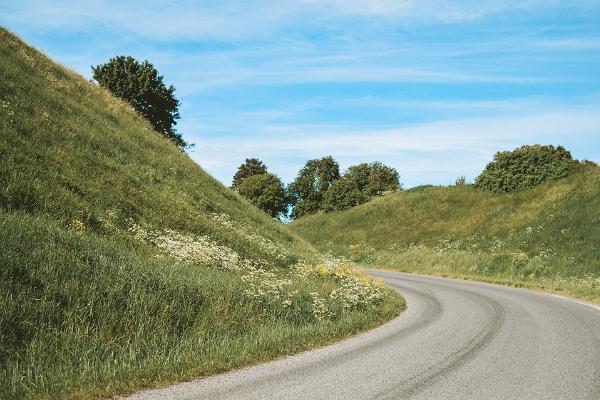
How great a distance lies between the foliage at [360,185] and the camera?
87.9 m

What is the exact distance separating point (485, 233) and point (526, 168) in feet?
35.4

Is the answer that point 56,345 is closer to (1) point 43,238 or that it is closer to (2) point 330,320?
(1) point 43,238

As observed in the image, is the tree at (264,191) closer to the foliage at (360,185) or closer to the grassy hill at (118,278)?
the foliage at (360,185)

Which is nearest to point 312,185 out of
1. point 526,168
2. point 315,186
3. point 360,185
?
point 315,186

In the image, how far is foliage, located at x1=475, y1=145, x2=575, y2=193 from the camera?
43037mm

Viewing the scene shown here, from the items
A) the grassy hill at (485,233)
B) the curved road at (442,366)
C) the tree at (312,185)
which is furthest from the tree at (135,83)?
the curved road at (442,366)

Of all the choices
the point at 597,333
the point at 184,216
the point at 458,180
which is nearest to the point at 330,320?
the point at 597,333

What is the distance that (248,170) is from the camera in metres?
103

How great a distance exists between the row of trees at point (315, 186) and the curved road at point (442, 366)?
74064 millimetres

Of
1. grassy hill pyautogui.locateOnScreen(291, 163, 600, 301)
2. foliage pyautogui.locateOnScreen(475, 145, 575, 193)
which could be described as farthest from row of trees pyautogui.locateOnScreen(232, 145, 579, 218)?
foliage pyautogui.locateOnScreen(475, 145, 575, 193)

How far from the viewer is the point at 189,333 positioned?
31.8 feet

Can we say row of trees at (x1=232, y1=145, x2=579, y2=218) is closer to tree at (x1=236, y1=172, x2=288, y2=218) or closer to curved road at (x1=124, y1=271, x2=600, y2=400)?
tree at (x1=236, y1=172, x2=288, y2=218)

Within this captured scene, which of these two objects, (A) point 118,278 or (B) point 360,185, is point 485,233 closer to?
(A) point 118,278

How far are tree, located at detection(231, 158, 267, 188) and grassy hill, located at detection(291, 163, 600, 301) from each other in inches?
1791
